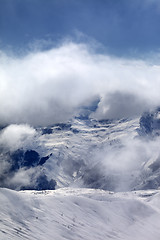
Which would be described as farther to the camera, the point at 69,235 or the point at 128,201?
the point at 128,201

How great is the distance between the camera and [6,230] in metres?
86.5

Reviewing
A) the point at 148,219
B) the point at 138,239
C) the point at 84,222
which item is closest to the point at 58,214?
the point at 84,222

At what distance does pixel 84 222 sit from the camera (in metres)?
120

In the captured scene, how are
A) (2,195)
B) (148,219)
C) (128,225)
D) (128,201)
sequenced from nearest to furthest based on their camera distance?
1. (2,195)
2. (128,225)
3. (148,219)
4. (128,201)

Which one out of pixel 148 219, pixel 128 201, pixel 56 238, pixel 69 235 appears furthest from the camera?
pixel 128 201

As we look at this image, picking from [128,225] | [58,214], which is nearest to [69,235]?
[58,214]

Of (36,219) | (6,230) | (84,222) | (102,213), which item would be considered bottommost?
(6,230)

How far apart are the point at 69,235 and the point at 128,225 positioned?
42158mm

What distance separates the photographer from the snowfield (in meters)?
96.0

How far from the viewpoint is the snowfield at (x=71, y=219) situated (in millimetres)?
96000

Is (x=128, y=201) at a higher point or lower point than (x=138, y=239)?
higher

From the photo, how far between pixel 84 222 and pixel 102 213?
19.6 m

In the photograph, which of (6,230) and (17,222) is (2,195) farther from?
(6,230)

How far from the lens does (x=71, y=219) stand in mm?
117875
